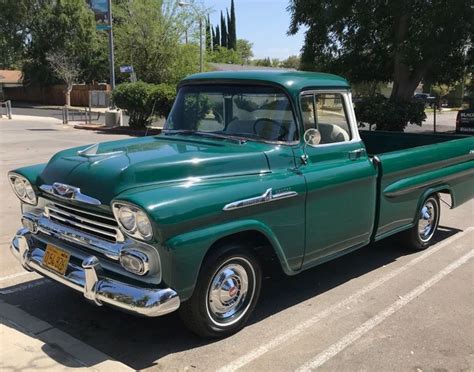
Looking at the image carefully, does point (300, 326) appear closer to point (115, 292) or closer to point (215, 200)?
point (215, 200)

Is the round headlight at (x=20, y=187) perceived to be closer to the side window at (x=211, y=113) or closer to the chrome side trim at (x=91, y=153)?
the chrome side trim at (x=91, y=153)

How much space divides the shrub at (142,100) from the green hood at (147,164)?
15.1 m

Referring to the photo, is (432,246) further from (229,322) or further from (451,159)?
(229,322)

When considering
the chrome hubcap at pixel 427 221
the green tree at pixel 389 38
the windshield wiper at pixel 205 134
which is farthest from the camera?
the green tree at pixel 389 38

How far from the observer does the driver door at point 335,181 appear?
4.30 meters

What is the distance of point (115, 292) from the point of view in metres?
3.33

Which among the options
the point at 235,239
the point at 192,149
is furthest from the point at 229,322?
the point at 192,149

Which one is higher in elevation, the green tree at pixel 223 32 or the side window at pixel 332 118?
the green tree at pixel 223 32

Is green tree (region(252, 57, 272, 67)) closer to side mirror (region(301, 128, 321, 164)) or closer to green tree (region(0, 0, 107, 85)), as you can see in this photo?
green tree (region(0, 0, 107, 85))

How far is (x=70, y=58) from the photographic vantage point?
149 ft

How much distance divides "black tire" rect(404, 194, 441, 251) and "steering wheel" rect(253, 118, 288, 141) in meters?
2.25

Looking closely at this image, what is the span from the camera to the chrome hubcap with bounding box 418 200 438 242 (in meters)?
5.98

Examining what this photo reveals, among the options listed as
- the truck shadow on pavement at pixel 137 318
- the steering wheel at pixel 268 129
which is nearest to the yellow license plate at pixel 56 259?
the truck shadow on pavement at pixel 137 318

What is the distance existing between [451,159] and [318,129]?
246 cm
